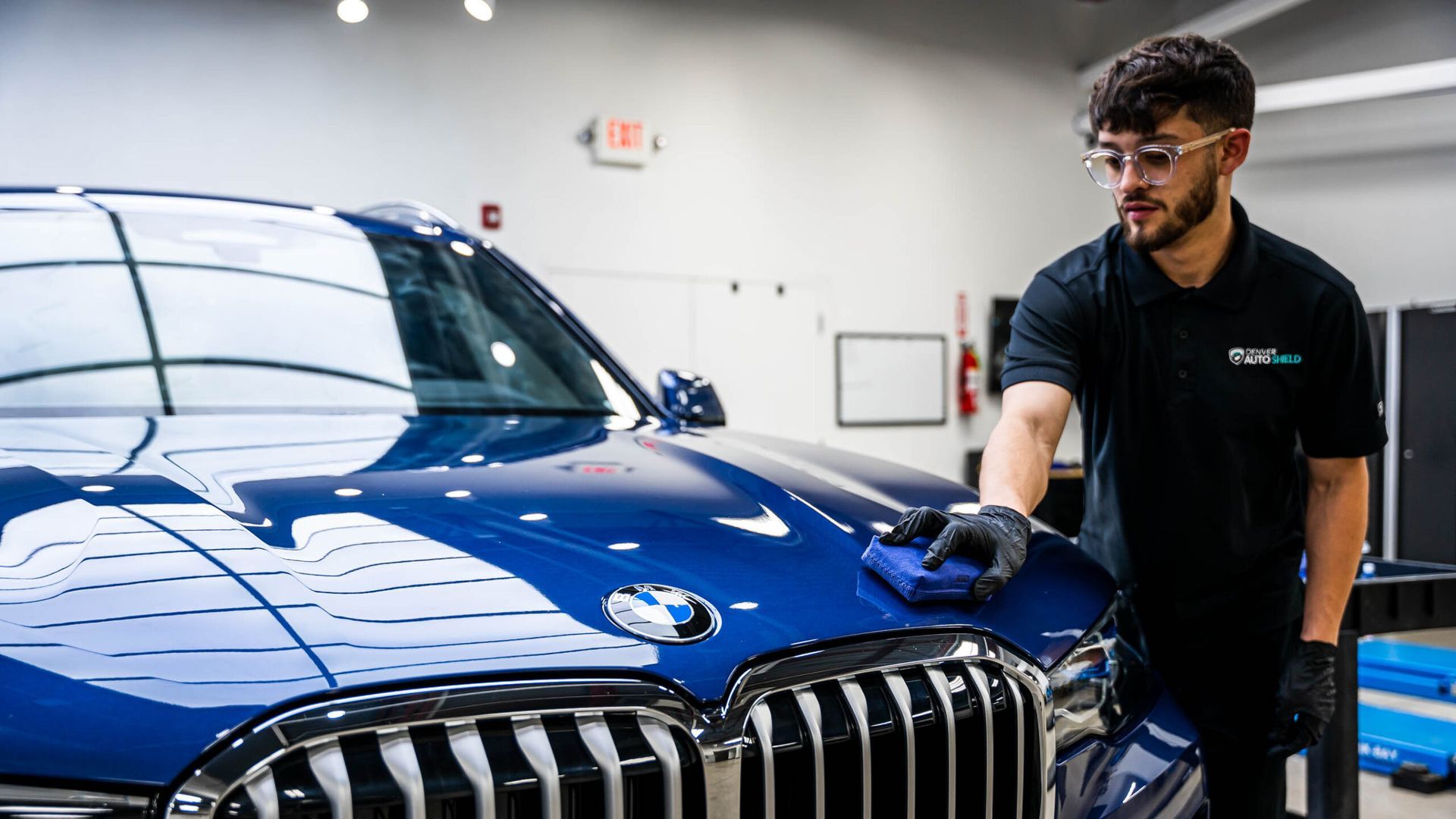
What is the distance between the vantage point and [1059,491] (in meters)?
7.63

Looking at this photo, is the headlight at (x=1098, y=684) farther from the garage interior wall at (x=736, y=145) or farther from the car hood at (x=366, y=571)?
the garage interior wall at (x=736, y=145)

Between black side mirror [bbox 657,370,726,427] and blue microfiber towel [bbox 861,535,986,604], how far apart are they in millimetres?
853

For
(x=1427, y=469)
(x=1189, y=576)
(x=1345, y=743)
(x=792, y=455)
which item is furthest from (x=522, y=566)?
(x=1427, y=469)

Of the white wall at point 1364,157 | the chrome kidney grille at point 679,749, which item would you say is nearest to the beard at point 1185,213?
the chrome kidney grille at point 679,749

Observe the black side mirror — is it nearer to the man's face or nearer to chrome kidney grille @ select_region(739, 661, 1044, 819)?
the man's face

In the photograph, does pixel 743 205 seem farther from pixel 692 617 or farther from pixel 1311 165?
pixel 692 617

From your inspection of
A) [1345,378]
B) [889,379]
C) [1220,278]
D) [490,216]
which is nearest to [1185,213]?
[1220,278]

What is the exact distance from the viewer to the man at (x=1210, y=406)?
5.81ft

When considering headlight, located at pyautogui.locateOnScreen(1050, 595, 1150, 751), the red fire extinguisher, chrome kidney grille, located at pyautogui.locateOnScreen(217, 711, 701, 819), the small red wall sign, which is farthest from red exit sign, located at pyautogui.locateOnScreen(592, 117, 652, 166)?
chrome kidney grille, located at pyautogui.locateOnScreen(217, 711, 701, 819)

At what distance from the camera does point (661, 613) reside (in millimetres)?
1020

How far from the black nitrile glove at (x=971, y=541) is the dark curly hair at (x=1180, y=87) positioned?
0.80 m

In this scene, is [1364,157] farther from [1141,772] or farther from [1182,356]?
[1141,772]

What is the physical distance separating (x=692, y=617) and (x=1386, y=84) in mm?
7741

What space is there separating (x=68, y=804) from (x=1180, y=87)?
66.8 inches
